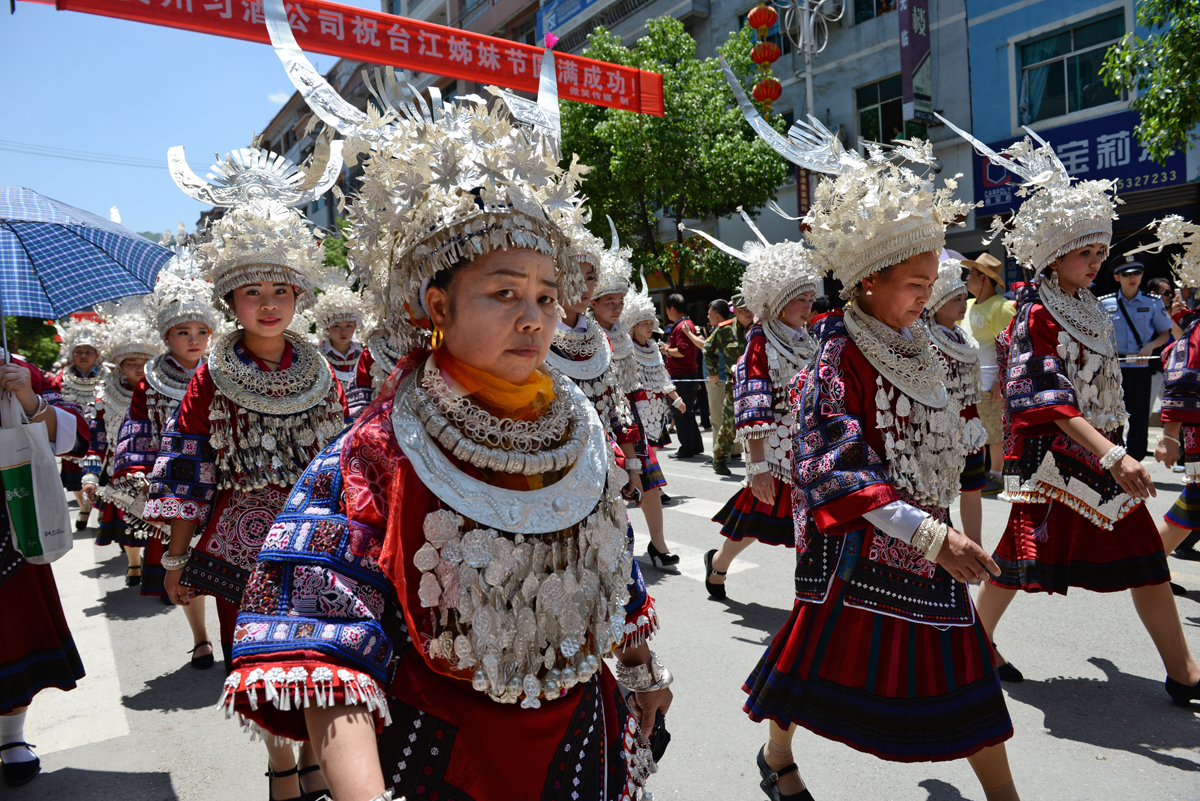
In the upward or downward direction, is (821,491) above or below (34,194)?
below

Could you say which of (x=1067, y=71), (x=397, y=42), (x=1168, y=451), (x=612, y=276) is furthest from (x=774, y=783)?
(x=1067, y=71)

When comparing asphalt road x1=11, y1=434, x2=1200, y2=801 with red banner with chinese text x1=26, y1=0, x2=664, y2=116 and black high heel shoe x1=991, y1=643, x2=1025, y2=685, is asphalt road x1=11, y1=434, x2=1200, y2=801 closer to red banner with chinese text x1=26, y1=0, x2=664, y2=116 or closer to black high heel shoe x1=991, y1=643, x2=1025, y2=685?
black high heel shoe x1=991, y1=643, x2=1025, y2=685

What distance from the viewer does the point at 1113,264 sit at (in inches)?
583

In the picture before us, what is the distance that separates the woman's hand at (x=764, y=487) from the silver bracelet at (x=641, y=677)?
2446 millimetres

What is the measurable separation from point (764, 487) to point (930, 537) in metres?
1.98

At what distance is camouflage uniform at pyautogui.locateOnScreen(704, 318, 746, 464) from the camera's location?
1003 centimetres

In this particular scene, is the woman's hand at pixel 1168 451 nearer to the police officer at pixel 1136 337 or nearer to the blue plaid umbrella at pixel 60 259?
the police officer at pixel 1136 337

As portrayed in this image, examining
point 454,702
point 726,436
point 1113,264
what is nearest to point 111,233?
point 454,702

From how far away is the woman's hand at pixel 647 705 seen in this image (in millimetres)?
2059

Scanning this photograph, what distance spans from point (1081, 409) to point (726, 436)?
6.30 metres

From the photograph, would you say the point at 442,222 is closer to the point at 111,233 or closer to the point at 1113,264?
the point at 111,233

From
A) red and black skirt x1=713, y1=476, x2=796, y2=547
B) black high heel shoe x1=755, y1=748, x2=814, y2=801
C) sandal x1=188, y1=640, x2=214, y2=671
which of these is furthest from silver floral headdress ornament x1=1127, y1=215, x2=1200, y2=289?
sandal x1=188, y1=640, x2=214, y2=671

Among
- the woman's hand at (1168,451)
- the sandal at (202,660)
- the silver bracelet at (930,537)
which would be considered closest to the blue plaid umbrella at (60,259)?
the sandal at (202,660)

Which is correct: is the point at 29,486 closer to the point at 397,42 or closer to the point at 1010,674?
the point at 1010,674
